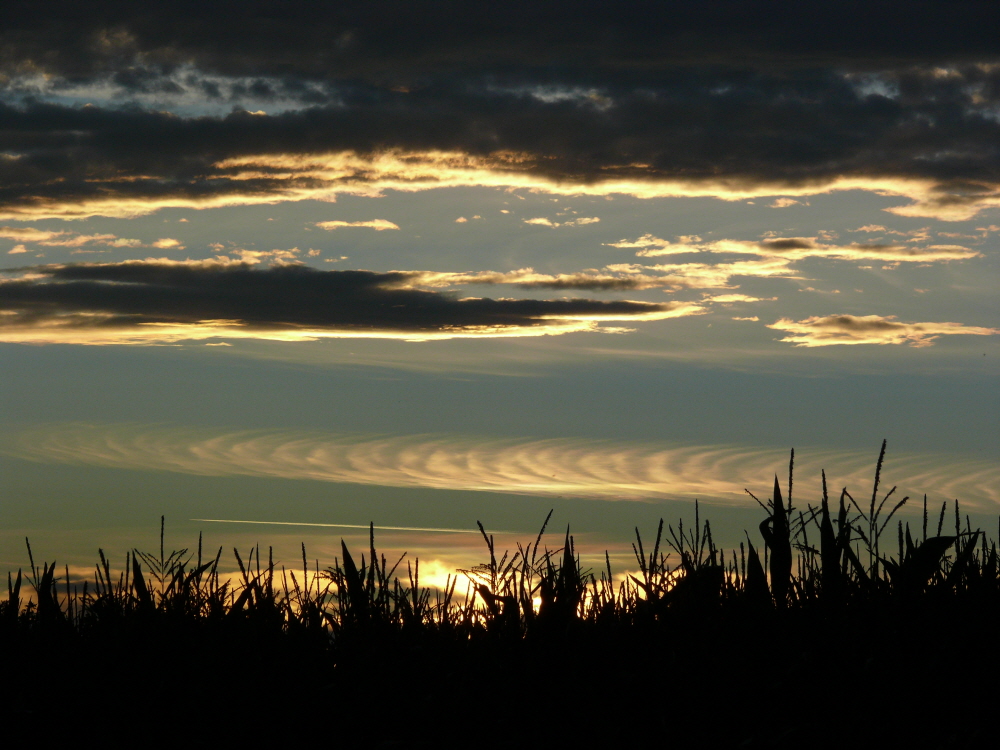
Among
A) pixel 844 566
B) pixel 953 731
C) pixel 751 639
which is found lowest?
pixel 953 731

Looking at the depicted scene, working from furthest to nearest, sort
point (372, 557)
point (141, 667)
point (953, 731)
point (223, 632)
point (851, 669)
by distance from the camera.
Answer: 1. point (372, 557)
2. point (223, 632)
3. point (141, 667)
4. point (851, 669)
5. point (953, 731)

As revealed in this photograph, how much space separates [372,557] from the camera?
634cm

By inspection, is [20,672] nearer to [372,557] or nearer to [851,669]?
[372,557]

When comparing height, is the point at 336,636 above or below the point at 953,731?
above

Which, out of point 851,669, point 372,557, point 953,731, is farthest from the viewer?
point 372,557

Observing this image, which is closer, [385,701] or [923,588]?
[385,701]

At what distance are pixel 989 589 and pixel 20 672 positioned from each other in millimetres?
5961

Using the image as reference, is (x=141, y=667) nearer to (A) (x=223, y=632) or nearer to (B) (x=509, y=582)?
(A) (x=223, y=632)

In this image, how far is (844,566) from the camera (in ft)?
21.0

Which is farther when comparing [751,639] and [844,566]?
[844,566]

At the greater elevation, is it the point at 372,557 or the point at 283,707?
the point at 372,557

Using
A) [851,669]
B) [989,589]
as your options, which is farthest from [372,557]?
[989,589]

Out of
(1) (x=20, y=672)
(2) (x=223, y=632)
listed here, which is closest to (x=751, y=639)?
(2) (x=223, y=632)

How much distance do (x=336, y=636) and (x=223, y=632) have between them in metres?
0.73
